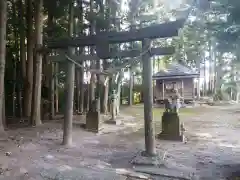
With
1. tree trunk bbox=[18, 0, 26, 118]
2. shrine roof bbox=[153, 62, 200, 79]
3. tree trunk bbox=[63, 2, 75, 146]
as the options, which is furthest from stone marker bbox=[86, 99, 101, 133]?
shrine roof bbox=[153, 62, 200, 79]

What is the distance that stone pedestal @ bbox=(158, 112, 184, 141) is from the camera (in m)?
8.88

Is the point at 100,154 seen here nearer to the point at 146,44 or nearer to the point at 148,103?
the point at 148,103

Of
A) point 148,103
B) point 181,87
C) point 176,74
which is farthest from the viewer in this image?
point 181,87

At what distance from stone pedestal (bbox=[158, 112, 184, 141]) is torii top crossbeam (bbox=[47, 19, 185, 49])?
3.38 meters

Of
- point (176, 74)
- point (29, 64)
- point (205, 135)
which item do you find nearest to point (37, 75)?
point (29, 64)

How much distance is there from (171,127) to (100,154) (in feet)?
10.0

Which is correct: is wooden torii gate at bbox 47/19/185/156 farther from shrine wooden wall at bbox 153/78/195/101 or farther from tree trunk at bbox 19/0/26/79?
shrine wooden wall at bbox 153/78/195/101

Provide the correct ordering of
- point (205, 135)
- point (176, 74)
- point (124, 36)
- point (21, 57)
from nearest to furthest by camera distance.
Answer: point (124, 36)
point (205, 135)
point (21, 57)
point (176, 74)

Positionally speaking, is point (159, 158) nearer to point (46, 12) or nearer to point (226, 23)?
point (226, 23)

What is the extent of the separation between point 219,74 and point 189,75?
597 centimetres

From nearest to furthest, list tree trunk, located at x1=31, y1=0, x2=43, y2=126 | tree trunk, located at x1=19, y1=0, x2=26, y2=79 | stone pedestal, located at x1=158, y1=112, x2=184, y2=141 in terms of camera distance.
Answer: stone pedestal, located at x1=158, y1=112, x2=184, y2=141, tree trunk, located at x1=31, y1=0, x2=43, y2=126, tree trunk, located at x1=19, y1=0, x2=26, y2=79

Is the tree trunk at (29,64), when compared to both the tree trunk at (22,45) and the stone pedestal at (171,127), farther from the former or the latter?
the stone pedestal at (171,127)

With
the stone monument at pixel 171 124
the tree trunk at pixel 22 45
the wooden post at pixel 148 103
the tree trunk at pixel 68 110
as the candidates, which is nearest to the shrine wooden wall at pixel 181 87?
the tree trunk at pixel 22 45

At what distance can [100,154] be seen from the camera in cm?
708
